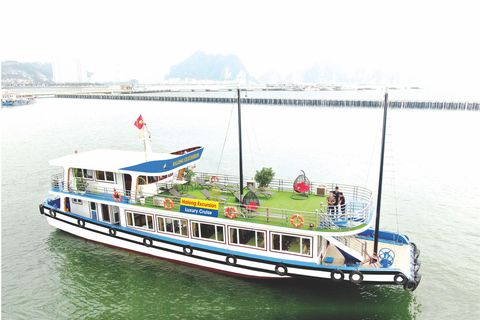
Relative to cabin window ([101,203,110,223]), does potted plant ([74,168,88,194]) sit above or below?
above

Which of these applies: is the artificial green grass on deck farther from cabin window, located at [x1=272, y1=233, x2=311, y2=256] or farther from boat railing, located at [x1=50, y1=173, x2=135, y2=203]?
boat railing, located at [x1=50, y1=173, x2=135, y2=203]

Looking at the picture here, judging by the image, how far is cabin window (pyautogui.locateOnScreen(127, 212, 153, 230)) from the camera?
1653 cm

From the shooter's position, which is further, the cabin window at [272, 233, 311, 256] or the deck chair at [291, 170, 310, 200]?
the deck chair at [291, 170, 310, 200]

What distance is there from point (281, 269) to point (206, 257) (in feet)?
11.5

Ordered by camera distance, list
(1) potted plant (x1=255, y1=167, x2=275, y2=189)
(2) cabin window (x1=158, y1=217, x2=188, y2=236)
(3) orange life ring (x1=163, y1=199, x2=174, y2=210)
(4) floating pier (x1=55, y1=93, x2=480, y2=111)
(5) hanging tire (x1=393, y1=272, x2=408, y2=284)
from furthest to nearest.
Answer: (4) floating pier (x1=55, y1=93, x2=480, y2=111) < (1) potted plant (x1=255, y1=167, x2=275, y2=189) < (2) cabin window (x1=158, y1=217, x2=188, y2=236) < (3) orange life ring (x1=163, y1=199, x2=174, y2=210) < (5) hanging tire (x1=393, y1=272, x2=408, y2=284)

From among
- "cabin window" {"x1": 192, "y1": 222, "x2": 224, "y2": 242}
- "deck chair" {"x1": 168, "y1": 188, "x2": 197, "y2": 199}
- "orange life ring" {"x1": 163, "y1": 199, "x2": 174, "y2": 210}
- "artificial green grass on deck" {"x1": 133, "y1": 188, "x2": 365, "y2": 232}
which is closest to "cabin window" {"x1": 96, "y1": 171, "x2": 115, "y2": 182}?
"artificial green grass on deck" {"x1": 133, "y1": 188, "x2": 365, "y2": 232}

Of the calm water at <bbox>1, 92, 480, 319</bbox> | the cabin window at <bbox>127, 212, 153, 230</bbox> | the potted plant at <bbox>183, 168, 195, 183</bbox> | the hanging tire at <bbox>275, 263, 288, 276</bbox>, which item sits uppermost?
the potted plant at <bbox>183, 168, 195, 183</bbox>

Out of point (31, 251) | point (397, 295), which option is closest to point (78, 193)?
point (31, 251)

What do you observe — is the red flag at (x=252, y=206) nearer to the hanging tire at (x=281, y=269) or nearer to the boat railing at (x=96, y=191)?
the hanging tire at (x=281, y=269)

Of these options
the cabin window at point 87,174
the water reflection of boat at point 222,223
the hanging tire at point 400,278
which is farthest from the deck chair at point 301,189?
the cabin window at point 87,174

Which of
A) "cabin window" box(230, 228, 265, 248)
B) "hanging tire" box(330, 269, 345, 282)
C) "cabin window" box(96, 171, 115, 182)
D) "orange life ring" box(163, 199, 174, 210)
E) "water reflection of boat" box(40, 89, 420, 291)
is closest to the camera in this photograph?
"hanging tire" box(330, 269, 345, 282)

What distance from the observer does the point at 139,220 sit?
16859mm

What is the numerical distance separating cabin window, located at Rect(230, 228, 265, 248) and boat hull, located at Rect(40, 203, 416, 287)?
50 centimetres

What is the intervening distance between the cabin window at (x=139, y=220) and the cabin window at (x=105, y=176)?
222cm
